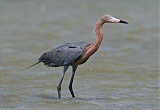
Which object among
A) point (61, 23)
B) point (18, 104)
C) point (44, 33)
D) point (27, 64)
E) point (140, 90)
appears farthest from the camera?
point (61, 23)

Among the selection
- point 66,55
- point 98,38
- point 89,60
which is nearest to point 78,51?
point 66,55

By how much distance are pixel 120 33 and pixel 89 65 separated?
205 inches

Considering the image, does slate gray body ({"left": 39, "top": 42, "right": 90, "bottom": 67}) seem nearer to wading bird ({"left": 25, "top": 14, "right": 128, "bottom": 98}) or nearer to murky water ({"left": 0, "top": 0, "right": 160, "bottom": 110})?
wading bird ({"left": 25, "top": 14, "right": 128, "bottom": 98})

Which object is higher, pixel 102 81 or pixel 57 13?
pixel 57 13

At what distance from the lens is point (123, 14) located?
22859 millimetres

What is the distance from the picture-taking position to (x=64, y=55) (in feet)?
32.3

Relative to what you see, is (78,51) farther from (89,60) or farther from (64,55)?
(89,60)

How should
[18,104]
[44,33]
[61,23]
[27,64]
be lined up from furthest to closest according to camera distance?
[61,23] < [44,33] < [27,64] < [18,104]

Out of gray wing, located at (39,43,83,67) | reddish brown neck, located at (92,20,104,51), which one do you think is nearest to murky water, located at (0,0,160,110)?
gray wing, located at (39,43,83,67)

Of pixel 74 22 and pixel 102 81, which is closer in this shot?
pixel 102 81

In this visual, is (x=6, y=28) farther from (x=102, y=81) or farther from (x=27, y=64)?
(x=102, y=81)

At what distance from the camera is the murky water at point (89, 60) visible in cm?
1009

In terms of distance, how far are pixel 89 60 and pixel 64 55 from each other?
4.78m

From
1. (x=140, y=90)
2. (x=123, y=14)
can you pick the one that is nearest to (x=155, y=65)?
(x=140, y=90)
